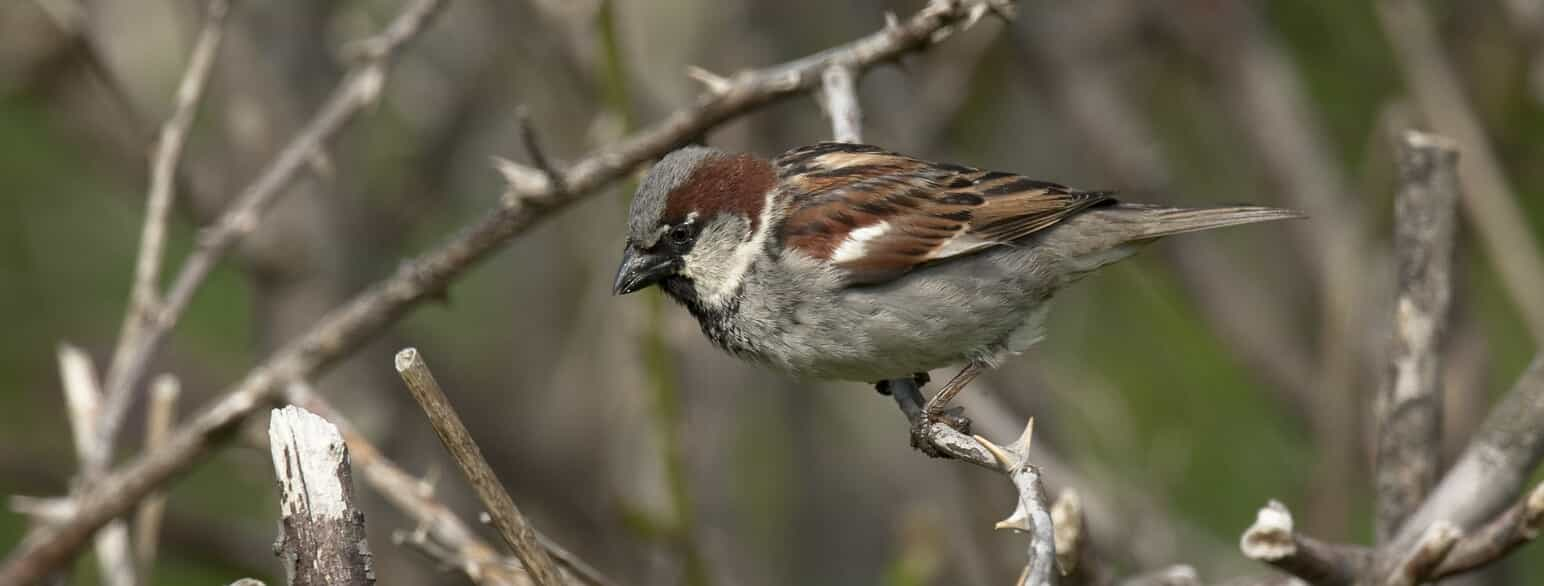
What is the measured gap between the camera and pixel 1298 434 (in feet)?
16.2

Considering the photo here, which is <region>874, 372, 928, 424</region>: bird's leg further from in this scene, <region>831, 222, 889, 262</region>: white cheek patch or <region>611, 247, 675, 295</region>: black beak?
<region>611, 247, 675, 295</region>: black beak

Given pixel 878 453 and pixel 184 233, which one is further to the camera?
pixel 184 233

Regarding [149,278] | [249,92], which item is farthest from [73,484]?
[249,92]

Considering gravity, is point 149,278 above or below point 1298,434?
above

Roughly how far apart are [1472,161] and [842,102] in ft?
7.14

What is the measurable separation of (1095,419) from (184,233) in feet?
11.1

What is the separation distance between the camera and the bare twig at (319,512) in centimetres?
192

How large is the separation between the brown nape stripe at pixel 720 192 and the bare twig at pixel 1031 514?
3.24 feet

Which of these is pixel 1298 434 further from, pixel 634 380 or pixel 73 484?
pixel 73 484

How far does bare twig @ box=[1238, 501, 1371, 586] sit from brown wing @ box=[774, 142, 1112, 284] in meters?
0.98

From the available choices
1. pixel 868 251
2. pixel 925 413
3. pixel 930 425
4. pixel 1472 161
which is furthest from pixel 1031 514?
pixel 1472 161

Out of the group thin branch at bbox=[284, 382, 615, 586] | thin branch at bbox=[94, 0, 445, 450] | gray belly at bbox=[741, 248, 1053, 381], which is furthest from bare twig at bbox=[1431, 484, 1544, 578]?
thin branch at bbox=[94, 0, 445, 450]

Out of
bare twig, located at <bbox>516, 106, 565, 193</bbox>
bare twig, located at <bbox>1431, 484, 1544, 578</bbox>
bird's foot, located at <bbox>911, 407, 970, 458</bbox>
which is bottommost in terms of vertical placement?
bare twig, located at <bbox>1431, 484, 1544, 578</bbox>

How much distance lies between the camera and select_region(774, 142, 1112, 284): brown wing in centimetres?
312
